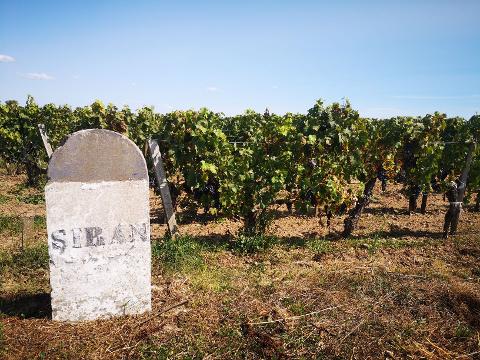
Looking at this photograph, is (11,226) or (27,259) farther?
(11,226)

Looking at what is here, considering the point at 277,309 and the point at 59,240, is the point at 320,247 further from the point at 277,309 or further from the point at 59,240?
the point at 59,240

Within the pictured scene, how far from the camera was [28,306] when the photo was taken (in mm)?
4199

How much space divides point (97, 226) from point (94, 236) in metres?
0.12

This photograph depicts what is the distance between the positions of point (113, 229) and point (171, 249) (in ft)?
7.65

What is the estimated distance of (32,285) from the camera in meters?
4.83

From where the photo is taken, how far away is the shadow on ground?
3.99 m

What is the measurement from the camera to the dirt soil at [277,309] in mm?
3461

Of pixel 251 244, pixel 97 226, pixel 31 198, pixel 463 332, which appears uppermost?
pixel 97 226

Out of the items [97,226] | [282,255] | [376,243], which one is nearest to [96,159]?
[97,226]

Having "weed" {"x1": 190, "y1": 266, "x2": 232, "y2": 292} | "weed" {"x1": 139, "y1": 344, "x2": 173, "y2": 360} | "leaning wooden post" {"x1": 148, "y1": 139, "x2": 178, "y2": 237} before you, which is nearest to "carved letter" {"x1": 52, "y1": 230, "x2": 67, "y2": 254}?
"weed" {"x1": 139, "y1": 344, "x2": 173, "y2": 360}

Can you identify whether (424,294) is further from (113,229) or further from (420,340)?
(113,229)

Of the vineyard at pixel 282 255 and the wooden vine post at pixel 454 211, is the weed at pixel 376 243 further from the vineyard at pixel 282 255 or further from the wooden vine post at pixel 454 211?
the wooden vine post at pixel 454 211

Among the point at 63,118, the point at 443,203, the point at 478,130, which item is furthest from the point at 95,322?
the point at 63,118

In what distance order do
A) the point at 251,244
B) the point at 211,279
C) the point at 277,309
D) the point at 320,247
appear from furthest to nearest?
the point at 320,247, the point at 251,244, the point at 211,279, the point at 277,309
